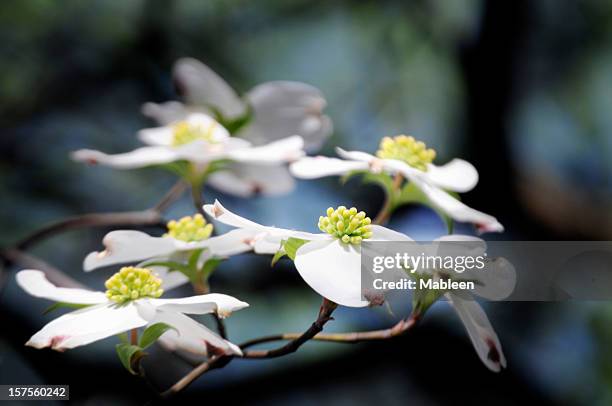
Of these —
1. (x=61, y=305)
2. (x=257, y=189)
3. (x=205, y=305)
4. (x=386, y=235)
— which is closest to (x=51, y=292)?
(x=61, y=305)

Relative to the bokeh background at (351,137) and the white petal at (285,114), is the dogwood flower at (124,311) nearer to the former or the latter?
the white petal at (285,114)

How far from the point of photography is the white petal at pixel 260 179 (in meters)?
0.81

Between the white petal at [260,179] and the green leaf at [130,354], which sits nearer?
the green leaf at [130,354]

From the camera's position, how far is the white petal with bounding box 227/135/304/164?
2.00 ft

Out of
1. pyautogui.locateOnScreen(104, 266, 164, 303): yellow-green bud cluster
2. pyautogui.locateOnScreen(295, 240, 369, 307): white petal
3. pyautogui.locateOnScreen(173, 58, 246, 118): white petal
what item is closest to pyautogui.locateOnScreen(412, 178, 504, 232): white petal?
pyautogui.locateOnScreen(295, 240, 369, 307): white petal

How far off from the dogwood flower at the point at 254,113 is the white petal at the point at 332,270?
1.21 ft

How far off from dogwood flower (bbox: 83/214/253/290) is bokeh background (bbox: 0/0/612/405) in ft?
2.06

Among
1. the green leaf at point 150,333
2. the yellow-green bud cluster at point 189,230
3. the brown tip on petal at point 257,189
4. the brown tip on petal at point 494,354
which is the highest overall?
the brown tip on petal at point 257,189

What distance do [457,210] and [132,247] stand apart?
229 millimetres

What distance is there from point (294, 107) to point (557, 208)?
612mm

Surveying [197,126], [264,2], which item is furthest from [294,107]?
[264,2]

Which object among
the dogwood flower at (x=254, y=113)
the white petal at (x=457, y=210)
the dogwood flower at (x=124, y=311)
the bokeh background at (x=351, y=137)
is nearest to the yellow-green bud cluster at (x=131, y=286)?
the dogwood flower at (x=124, y=311)

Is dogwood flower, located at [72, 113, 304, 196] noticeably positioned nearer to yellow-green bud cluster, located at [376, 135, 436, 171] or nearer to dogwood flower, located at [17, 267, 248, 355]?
yellow-green bud cluster, located at [376, 135, 436, 171]

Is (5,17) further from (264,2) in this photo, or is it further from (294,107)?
Answer: (294,107)
